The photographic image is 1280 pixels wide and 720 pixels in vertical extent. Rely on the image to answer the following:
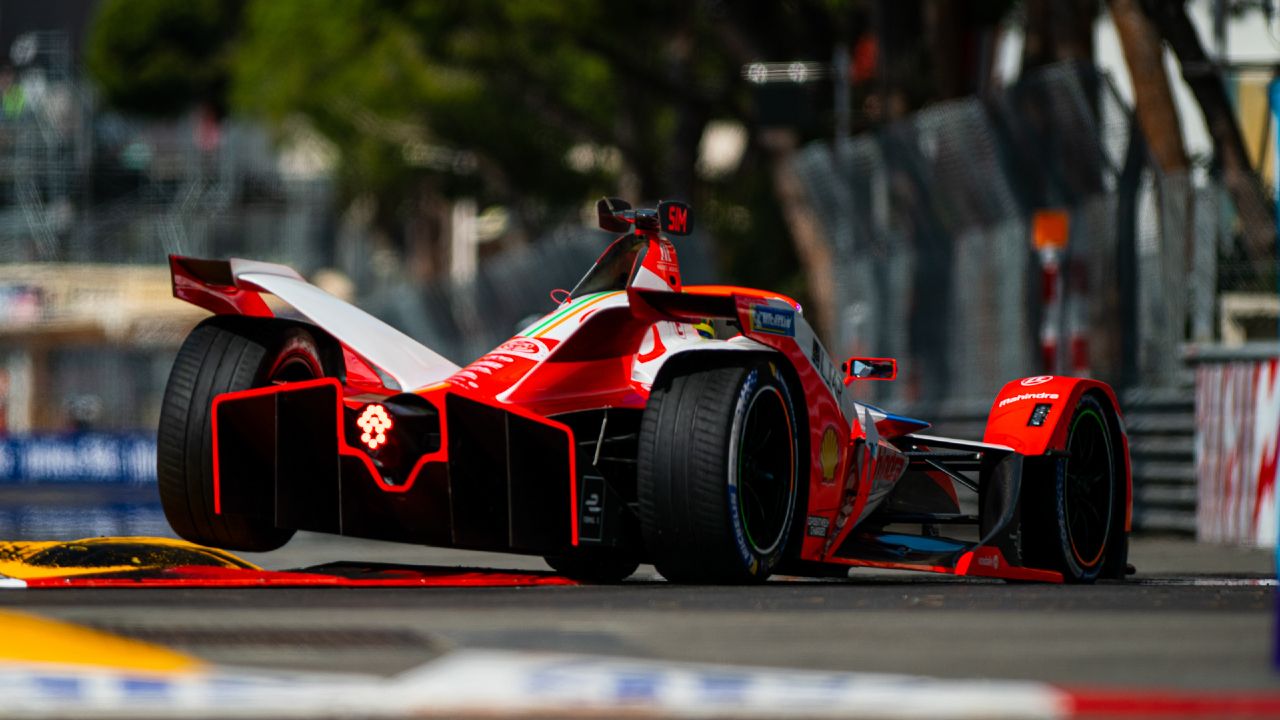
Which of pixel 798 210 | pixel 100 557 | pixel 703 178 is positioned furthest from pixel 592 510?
pixel 703 178

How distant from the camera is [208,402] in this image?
996cm

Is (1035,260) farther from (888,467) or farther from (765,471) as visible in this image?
(765,471)

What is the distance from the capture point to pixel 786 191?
31.3 metres

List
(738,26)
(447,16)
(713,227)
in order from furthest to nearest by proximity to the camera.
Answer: (713,227) → (447,16) → (738,26)

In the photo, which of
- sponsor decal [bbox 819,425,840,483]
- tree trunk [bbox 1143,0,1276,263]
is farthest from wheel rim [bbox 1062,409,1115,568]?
tree trunk [bbox 1143,0,1276,263]

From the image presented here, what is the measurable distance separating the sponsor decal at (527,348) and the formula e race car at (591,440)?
0.01 meters

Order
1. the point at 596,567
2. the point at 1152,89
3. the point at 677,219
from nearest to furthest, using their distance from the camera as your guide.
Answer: the point at 677,219 < the point at 596,567 < the point at 1152,89

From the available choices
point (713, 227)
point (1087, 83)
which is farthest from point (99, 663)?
point (713, 227)

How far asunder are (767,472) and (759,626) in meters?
2.50

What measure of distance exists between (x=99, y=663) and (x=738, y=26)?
27624mm

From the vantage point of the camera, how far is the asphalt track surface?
21.7 ft

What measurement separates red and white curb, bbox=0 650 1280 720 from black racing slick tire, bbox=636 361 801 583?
3212 mm

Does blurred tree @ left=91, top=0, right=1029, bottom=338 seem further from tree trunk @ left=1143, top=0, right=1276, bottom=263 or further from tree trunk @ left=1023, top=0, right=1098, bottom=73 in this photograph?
tree trunk @ left=1143, top=0, right=1276, bottom=263

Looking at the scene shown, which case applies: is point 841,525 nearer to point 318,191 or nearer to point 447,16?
point 447,16
